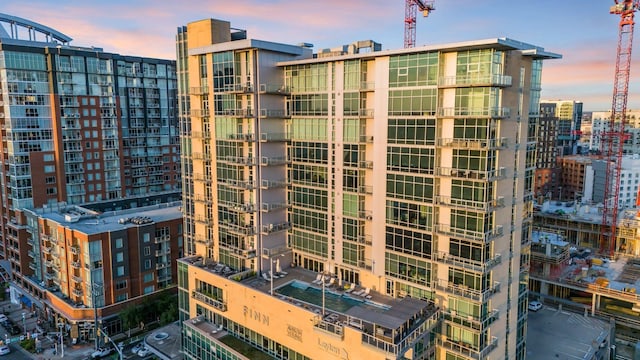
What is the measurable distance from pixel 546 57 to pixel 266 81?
2907 centimetres

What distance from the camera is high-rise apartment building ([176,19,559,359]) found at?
3906cm

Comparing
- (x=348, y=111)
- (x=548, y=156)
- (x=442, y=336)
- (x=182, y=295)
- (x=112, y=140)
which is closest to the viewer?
(x=442, y=336)

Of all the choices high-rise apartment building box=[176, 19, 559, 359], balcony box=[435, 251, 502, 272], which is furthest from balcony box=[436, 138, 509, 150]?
balcony box=[435, 251, 502, 272]

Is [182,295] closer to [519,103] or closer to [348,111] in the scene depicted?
[348,111]

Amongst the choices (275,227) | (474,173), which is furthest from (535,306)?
(275,227)

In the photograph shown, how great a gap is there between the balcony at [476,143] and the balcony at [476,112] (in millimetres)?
2084

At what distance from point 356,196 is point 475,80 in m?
16.9

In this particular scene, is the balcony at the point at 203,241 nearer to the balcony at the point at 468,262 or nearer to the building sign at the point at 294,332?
the building sign at the point at 294,332

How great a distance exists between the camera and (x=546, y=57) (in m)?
41.7

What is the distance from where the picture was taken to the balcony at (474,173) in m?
37.8

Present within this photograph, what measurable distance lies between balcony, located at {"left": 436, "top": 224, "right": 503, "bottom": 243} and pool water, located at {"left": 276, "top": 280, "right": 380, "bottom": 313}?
33.3 ft

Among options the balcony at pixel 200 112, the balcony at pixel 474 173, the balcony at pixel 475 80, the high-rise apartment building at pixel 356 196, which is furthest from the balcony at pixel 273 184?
the balcony at pixel 475 80

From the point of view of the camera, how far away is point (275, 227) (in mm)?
53250

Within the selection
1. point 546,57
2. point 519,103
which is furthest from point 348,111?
point 546,57
